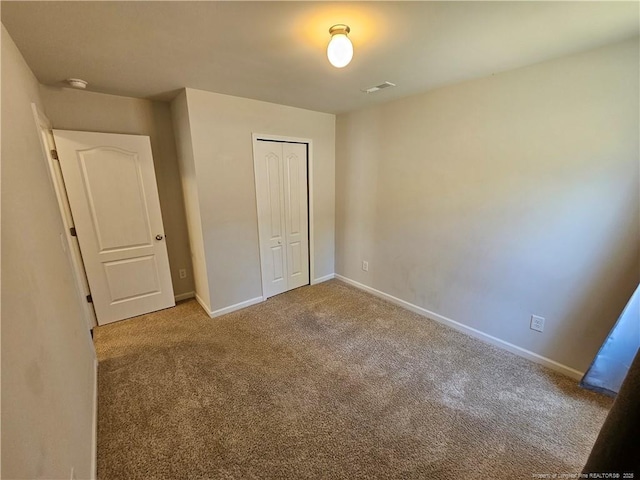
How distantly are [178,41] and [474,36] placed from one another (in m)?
1.74

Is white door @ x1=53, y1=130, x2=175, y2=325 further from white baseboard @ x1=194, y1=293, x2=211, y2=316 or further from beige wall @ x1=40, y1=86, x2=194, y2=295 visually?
white baseboard @ x1=194, y1=293, x2=211, y2=316

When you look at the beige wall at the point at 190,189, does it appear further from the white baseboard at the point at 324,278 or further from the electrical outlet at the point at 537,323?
the electrical outlet at the point at 537,323

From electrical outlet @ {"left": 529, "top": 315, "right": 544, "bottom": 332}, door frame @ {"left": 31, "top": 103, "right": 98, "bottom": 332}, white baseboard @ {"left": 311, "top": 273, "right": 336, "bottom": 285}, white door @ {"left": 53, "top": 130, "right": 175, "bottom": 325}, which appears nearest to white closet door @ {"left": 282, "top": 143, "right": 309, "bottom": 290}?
white baseboard @ {"left": 311, "top": 273, "right": 336, "bottom": 285}

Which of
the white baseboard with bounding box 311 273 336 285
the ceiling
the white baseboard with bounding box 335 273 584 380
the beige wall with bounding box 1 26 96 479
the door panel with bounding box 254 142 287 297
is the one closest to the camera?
the beige wall with bounding box 1 26 96 479

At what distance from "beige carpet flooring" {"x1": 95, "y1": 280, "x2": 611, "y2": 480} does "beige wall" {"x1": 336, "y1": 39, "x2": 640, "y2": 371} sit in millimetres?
434

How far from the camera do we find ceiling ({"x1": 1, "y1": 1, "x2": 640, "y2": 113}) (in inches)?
50.1

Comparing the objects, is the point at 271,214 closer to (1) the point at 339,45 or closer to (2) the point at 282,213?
(2) the point at 282,213

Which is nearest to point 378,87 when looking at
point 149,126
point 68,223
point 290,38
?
point 290,38

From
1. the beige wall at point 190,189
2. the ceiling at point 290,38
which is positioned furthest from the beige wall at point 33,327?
the beige wall at point 190,189

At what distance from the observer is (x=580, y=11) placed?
1.32 metres

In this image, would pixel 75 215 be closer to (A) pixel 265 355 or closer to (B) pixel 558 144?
(A) pixel 265 355

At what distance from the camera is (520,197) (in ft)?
6.97

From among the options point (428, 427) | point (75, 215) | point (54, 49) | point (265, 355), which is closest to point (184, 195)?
point (75, 215)

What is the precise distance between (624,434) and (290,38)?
2.01 meters
